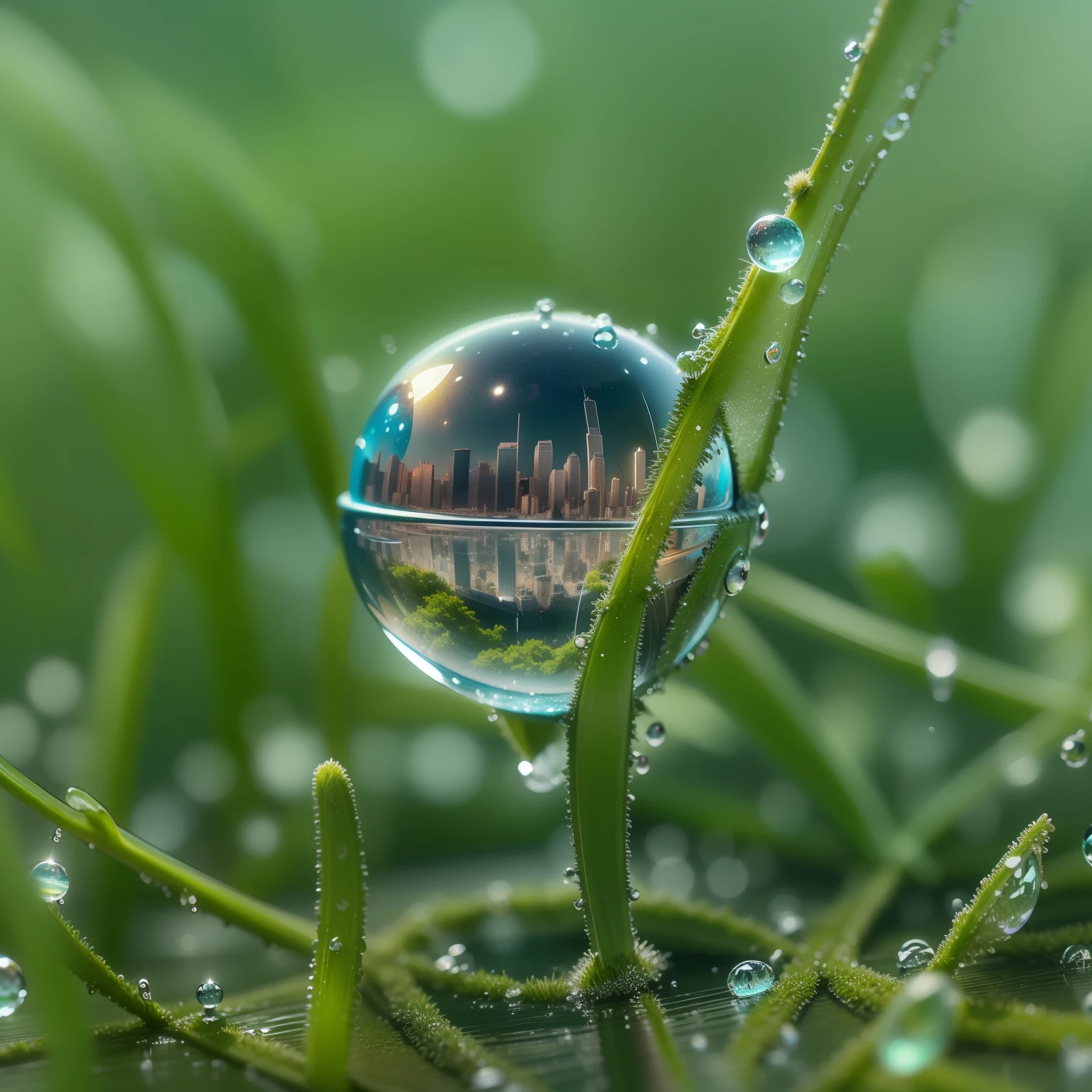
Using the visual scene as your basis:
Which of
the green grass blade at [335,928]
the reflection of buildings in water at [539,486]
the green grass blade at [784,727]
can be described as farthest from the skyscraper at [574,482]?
the green grass blade at [784,727]

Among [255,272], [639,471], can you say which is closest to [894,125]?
[639,471]

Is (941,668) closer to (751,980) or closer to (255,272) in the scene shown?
(751,980)

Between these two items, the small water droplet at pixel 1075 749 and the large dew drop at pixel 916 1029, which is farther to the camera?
the small water droplet at pixel 1075 749

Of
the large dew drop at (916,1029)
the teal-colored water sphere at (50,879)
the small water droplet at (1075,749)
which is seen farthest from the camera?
the small water droplet at (1075,749)

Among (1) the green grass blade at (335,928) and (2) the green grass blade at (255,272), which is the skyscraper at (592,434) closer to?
(1) the green grass blade at (335,928)

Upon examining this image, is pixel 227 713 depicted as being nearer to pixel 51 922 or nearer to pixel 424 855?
pixel 424 855
